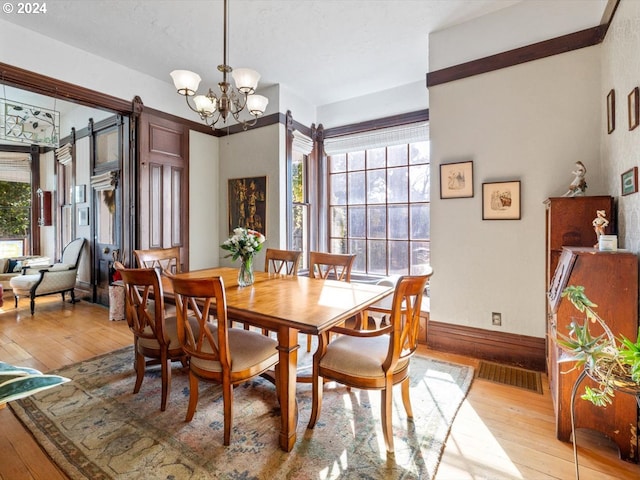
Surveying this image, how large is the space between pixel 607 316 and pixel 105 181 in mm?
5238

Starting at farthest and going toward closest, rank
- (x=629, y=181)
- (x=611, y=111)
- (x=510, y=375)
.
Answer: (x=510, y=375) → (x=611, y=111) → (x=629, y=181)

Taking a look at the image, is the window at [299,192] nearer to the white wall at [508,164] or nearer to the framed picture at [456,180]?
the white wall at [508,164]

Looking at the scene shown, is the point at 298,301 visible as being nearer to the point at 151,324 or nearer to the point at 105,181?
the point at 151,324

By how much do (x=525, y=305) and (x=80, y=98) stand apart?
484 centimetres

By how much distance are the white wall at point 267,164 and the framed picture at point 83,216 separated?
2172mm

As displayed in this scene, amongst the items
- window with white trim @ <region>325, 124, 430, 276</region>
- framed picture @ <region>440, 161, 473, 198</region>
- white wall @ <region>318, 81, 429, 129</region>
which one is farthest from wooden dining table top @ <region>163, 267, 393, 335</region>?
white wall @ <region>318, 81, 429, 129</region>

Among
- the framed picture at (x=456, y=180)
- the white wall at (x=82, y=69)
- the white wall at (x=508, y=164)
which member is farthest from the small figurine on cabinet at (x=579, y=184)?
the white wall at (x=82, y=69)

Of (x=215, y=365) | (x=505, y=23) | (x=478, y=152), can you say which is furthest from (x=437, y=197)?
(x=215, y=365)

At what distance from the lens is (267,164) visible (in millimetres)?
4137

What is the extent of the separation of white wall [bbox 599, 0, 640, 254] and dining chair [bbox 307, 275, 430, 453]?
1299 mm

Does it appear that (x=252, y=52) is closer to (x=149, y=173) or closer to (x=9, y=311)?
(x=149, y=173)

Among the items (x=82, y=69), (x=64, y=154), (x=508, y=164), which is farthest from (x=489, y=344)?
(x=64, y=154)

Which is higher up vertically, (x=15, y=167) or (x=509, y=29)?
(x=509, y=29)

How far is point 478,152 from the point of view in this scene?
278cm
